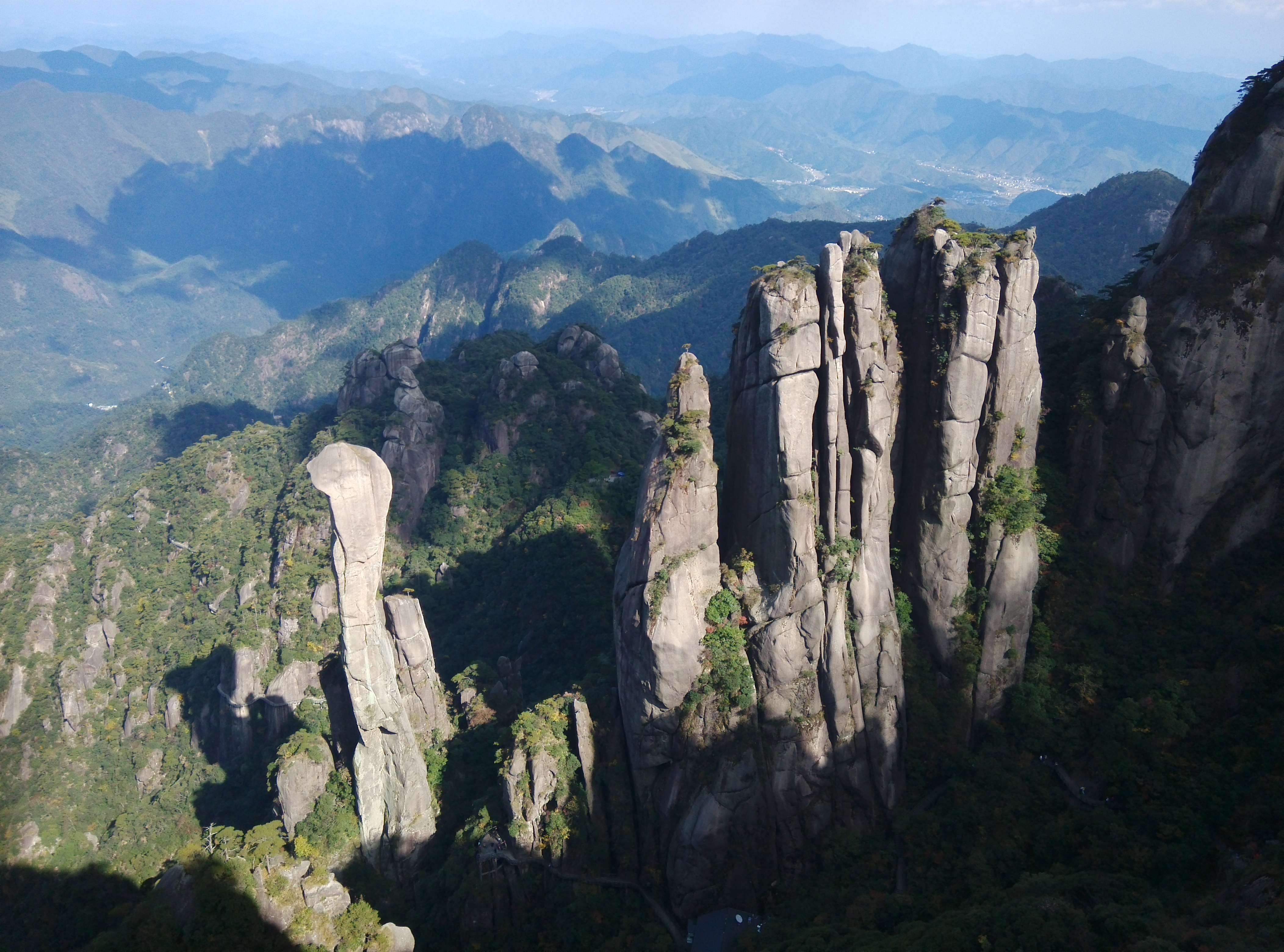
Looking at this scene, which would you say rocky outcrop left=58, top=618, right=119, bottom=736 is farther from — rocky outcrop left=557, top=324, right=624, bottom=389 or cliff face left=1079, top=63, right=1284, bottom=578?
cliff face left=1079, top=63, right=1284, bottom=578

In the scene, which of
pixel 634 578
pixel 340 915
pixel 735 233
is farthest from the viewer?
pixel 735 233

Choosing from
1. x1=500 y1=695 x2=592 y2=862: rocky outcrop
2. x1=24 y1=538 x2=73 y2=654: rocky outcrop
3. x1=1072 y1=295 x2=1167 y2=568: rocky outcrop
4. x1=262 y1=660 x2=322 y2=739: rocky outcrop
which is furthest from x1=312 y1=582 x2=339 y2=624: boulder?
x1=1072 y1=295 x2=1167 y2=568: rocky outcrop

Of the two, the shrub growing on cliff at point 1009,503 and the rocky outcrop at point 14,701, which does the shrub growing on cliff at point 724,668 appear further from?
the rocky outcrop at point 14,701

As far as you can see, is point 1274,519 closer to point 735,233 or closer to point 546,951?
point 546,951

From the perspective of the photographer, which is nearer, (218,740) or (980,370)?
(980,370)

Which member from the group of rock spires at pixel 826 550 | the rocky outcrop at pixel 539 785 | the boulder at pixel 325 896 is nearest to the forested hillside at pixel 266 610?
the rocky outcrop at pixel 539 785

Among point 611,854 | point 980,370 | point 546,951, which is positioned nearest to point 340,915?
point 546,951
